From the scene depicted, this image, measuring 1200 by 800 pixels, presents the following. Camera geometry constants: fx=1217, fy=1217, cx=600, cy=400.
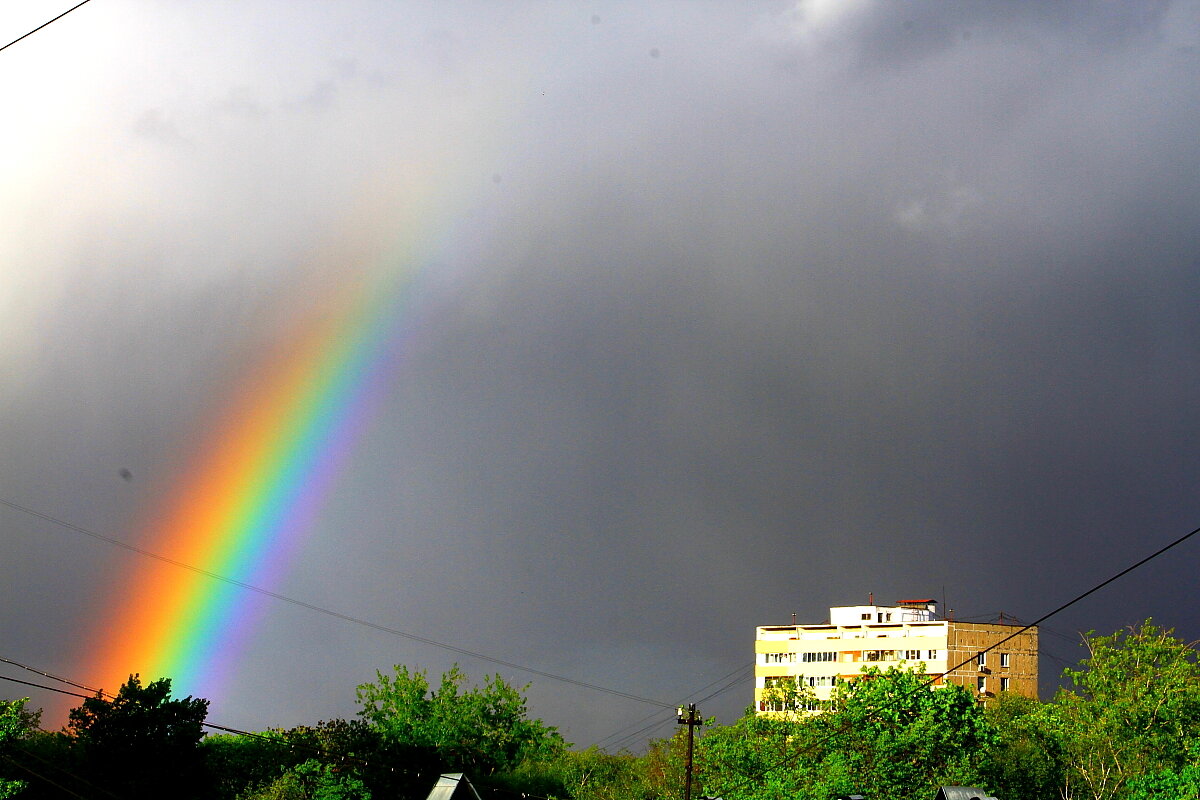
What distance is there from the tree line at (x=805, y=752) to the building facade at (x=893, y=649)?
155 feet

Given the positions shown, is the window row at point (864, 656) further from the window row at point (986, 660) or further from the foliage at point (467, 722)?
the foliage at point (467, 722)

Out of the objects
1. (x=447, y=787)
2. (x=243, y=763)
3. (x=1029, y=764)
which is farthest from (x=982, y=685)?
(x=447, y=787)

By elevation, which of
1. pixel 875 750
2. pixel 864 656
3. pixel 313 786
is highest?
pixel 864 656

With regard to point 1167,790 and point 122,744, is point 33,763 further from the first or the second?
point 1167,790

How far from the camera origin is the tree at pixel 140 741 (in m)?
62.7

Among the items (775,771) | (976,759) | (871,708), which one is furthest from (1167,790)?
(775,771)

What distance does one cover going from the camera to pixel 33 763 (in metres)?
62.1

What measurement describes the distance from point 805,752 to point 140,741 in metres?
34.4

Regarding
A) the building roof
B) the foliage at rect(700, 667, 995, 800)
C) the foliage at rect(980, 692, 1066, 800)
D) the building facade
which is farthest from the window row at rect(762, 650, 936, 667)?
the building roof

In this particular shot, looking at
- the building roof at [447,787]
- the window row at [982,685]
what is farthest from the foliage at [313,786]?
the window row at [982,685]

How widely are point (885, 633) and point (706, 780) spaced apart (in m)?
87.0

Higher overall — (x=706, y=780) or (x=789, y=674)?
(x=789, y=674)

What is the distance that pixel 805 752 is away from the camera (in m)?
54.8

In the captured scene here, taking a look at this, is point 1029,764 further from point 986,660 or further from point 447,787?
point 986,660
